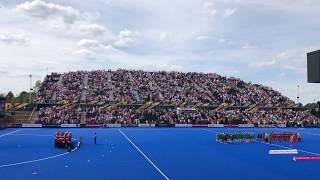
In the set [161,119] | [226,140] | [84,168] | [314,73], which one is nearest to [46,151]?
[84,168]

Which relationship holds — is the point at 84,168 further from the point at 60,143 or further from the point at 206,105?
the point at 206,105

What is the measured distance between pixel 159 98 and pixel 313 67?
7252 centimetres

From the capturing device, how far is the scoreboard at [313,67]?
1192 cm

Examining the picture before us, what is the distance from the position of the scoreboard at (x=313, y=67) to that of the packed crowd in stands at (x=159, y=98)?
62.3 metres

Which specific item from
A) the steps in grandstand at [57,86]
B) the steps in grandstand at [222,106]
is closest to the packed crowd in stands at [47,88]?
the steps in grandstand at [57,86]

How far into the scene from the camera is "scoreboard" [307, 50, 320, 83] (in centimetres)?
1192

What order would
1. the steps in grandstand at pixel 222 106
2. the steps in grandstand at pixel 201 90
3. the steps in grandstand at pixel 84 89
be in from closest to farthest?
the steps in grandstand at pixel 84 89 < the steps in grandstand at pixel 222 106 < the steps in grandstand at pixel 201 90

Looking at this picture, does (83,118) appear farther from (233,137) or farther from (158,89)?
(233,137)

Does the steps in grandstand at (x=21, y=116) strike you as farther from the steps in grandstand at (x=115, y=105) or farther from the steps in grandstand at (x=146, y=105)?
the steps in grandstand at (x=146, y=105)

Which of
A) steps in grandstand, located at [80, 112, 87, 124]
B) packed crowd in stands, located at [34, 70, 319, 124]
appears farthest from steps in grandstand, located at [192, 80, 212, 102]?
steps in grandstand, located at [80, 112, 87, 124]

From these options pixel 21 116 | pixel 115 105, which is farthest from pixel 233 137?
pixel 21 116

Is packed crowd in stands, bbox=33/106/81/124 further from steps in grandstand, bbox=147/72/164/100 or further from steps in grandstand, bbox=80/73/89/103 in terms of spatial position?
steps in grandstand, bbox=147/72/164/100

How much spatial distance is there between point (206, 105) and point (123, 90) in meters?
15.5

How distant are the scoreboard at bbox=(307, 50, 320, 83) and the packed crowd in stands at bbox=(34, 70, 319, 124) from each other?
6227 centimetres
